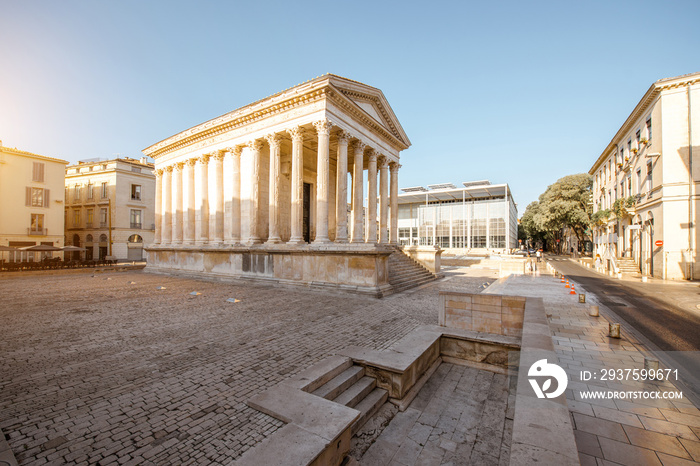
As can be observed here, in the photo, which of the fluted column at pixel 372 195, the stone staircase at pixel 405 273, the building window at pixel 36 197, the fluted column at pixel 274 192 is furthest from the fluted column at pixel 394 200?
the building window at pixel 36 197

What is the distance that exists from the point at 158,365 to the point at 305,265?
9539mm

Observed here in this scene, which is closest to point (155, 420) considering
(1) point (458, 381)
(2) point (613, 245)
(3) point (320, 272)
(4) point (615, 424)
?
(1) point (458, 381)

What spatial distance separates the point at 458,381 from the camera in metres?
5.82

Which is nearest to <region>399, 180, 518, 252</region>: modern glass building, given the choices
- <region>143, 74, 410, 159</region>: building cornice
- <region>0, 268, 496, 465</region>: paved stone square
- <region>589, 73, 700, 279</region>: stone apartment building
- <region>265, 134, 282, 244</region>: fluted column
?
<region>589, 73, 700, 279</region>: stone apartment building

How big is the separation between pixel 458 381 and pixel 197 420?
4.64m

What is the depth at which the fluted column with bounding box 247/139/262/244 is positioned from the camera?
18.2 meters

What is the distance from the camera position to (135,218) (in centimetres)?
3912

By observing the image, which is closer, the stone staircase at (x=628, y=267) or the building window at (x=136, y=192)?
the stone staircase at (x=628, y=267)

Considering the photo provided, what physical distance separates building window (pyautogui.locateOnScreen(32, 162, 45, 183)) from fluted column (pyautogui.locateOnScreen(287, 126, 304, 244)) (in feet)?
108

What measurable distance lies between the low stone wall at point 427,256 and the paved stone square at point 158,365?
31.0 feet

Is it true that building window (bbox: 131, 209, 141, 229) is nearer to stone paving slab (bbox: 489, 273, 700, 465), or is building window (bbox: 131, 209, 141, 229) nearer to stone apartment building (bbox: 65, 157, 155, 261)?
stone apartment building (bbox: 65, 157, 155, 261)

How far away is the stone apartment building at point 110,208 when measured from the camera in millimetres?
37188

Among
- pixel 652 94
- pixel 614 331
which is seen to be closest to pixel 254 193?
pixel 614 331

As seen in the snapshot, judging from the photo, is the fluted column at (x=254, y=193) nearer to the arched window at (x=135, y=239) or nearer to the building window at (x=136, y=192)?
the arched window at (x=135, y=239)
